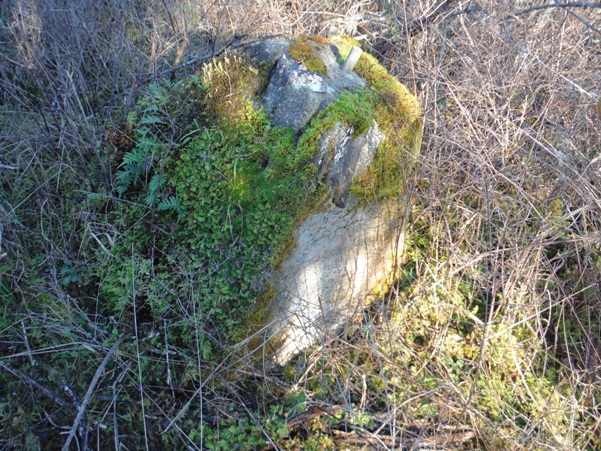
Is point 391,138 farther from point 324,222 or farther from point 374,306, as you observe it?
point 374,306

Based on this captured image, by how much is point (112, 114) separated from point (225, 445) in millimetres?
2653

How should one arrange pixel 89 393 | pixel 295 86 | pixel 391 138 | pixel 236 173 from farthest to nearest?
pixel 391 138
pixel 295 86
pixel 236 173
pixel 89 393

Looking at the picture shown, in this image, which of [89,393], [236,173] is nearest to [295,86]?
[236,173]

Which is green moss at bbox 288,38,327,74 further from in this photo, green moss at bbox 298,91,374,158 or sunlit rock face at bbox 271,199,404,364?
sunlit rock face at bbox 271,199,404,364

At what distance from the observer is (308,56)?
3238 mm

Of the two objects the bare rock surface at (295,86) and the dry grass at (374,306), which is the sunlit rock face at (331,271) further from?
the bare rock surface at (295,86)

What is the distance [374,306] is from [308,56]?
186 centimetres

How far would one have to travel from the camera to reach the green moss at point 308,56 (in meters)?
3.20

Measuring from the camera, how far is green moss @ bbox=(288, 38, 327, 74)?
320 cm

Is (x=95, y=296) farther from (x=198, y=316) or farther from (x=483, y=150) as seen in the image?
(x=483, y=150)

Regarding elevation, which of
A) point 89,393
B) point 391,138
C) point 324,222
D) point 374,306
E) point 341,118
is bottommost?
point 374,306

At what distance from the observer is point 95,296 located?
311 cm

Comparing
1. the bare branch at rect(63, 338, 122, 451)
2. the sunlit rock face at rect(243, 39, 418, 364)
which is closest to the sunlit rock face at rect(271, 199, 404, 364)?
the sunlit rock face at rect(243, 39, 418, 364)

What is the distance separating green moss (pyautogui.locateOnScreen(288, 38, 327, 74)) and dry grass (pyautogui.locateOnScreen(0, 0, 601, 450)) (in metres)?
0.79
